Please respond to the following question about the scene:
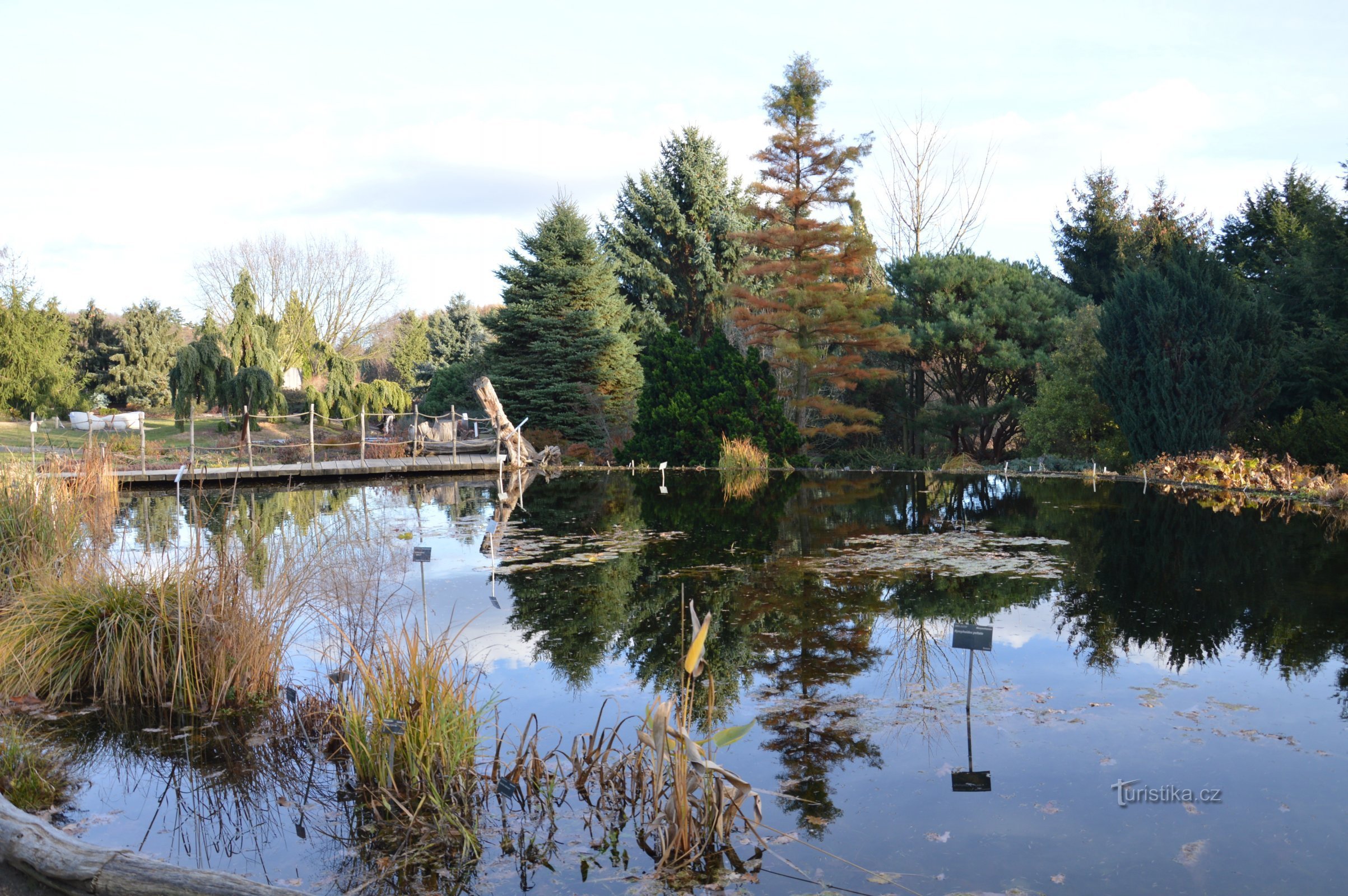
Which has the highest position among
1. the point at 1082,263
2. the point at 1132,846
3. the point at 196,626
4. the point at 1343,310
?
the point at 1082,263

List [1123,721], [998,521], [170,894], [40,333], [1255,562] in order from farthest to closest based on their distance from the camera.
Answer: [40,333], [998,521], [1255,562], [1123,721], [170,894]

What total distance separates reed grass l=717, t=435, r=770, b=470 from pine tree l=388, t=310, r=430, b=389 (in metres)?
18.9

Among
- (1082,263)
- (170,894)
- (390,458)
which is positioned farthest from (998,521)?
(1082,263)

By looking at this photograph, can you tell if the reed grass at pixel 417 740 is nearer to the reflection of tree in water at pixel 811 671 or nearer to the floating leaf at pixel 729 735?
the floating leaf at pixel 729 735

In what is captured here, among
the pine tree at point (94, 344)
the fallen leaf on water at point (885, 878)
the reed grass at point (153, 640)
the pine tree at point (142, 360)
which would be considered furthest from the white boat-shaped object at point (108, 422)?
the fallen leaf on water at point (885, 878)

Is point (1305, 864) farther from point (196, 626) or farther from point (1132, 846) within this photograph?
point (196, 626)

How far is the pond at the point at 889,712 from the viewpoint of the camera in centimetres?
329

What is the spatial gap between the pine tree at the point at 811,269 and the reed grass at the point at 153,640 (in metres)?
14.8

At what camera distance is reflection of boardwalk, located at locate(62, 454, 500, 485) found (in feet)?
49.7

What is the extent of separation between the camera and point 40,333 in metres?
24.5

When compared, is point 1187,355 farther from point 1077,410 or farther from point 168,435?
point 168,435

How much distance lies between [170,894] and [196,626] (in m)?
2.37

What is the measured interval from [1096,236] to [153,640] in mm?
24469

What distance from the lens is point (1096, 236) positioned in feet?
79.3
